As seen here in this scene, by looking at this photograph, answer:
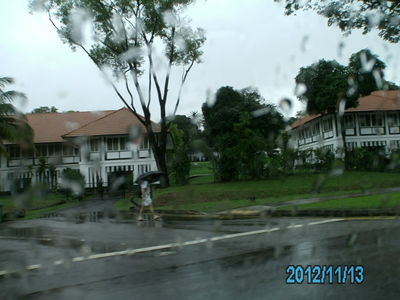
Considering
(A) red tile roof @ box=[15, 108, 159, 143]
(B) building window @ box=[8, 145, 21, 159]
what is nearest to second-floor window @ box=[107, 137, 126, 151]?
(A) red tile roof @ box=[15, 108, 159, 143]

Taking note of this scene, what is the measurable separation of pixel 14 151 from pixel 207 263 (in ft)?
10.5

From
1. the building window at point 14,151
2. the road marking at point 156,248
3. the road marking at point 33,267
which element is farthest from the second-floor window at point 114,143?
the building window at point 14,151

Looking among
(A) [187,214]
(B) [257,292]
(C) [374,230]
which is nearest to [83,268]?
(B) [257,292]

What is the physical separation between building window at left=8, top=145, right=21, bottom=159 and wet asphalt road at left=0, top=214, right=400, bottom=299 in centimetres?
172

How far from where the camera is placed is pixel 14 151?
3.38 meters

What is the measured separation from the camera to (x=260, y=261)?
5.68m

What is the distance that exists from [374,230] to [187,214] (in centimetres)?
822

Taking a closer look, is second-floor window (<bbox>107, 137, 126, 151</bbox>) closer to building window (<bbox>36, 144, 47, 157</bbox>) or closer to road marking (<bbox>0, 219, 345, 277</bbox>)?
road marking (<bbox>0, 219, 345, 277</bbox>)

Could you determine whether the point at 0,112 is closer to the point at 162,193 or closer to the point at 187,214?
the point at 187,214

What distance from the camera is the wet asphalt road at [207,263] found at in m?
4.27

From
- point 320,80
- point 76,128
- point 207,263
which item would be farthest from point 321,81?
point 76,128

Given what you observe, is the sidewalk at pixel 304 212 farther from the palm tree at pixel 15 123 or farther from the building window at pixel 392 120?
the palm tree at pixel 15 123

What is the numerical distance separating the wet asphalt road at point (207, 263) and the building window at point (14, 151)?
1718 mm

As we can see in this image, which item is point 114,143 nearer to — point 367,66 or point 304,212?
point 367,66
